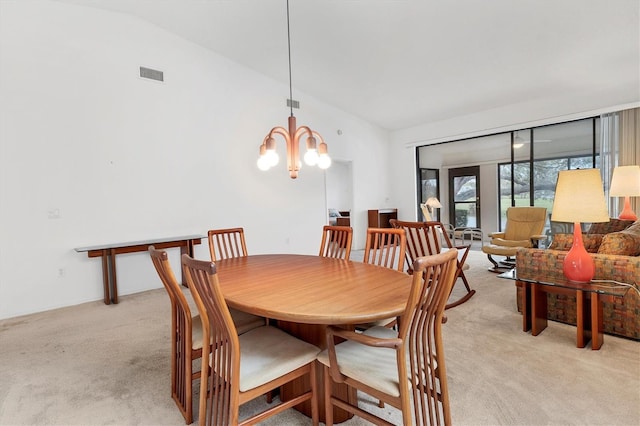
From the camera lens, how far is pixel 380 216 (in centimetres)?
779

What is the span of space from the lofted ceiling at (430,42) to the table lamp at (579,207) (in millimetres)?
2046

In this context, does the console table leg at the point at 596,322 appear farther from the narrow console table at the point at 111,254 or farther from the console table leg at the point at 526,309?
the narrow console table at the point at 111,254

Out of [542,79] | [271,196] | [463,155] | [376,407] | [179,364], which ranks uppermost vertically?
[542,79]

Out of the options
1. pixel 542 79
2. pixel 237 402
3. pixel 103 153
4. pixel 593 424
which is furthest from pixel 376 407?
pixel 542 79

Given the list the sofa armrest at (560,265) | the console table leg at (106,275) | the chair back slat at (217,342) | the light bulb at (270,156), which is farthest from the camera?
the console table leg at (106,275)

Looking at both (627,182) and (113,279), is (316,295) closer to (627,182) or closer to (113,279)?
(113,279)

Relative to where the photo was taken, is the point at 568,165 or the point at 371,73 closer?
the point at 371,73

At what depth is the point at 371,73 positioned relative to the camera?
5203 mm

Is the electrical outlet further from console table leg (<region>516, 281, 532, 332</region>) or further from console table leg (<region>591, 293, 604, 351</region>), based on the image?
console table leg (<region>591, 293, 604, 351</region>)

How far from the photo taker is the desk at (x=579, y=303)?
2.41 m

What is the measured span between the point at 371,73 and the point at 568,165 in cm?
390

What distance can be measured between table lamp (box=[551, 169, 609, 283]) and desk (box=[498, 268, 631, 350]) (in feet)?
0.35

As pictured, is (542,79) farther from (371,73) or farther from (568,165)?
(371,73)

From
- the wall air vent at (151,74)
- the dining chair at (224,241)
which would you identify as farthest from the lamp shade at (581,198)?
the wall air vent at (151,74)
